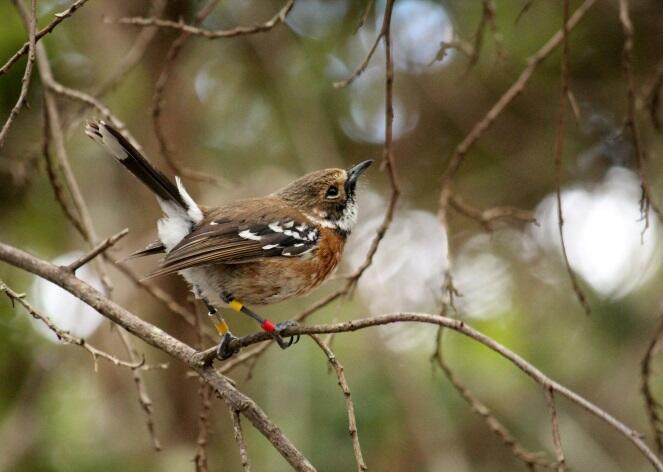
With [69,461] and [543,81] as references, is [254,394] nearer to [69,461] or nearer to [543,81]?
[69,461]

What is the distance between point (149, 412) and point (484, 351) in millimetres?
3140

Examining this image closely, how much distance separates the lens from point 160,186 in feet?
14.1

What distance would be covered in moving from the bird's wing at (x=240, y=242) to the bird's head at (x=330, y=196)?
0.95ft

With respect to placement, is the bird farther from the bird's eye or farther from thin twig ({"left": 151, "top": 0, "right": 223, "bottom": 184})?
the bird's eye

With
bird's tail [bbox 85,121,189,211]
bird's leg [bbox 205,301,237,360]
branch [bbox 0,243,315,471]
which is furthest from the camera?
bird's tail [bbox 85,121,189,211]

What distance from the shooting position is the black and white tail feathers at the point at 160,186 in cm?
389

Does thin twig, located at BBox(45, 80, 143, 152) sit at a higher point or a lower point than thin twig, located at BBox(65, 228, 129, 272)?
higher

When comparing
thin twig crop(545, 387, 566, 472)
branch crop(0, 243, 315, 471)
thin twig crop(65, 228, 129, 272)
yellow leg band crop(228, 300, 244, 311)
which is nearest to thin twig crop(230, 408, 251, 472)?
branch crop(0, 243, 315, 471)

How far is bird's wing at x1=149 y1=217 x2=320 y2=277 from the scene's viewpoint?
405cm

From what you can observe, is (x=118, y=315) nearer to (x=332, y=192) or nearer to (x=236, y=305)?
(x=236, y=305)

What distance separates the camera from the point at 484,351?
5.85 metres

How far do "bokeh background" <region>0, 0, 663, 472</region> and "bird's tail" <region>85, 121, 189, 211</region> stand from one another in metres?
0.76

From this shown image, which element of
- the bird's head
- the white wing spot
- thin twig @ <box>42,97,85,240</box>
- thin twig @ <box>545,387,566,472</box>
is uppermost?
the bird's head

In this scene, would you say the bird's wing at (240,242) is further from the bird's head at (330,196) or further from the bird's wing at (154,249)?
the bird's head at (330,196)
